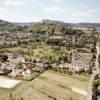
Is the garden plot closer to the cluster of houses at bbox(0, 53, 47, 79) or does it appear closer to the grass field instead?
the grass field

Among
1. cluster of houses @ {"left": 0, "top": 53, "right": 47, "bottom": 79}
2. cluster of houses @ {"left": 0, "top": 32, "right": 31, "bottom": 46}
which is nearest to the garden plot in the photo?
cluster of houses @ {"left": 0, "top": 53, "right": 47, "bottom": 79}

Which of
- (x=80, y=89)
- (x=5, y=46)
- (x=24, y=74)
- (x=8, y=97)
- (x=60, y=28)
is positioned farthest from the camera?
(x=60, y=28)

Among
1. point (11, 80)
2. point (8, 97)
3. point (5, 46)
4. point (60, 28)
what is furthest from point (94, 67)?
point (60, 28)

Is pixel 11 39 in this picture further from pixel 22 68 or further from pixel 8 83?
pixel 8 83

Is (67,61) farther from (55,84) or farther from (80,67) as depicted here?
(55,84)

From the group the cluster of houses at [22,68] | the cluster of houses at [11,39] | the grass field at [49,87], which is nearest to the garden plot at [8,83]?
the grass field at [49,87]

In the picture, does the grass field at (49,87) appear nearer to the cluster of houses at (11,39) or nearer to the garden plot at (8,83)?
the garden plot at (8,83)

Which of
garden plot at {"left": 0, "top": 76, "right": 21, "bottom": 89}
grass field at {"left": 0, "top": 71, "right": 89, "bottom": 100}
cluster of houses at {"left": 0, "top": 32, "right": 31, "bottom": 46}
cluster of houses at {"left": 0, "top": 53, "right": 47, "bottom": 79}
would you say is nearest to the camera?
grass field at {"left": 0, "top": 71, "right": 89, "bottom": 100}

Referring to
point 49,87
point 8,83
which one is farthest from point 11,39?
point 49,87
